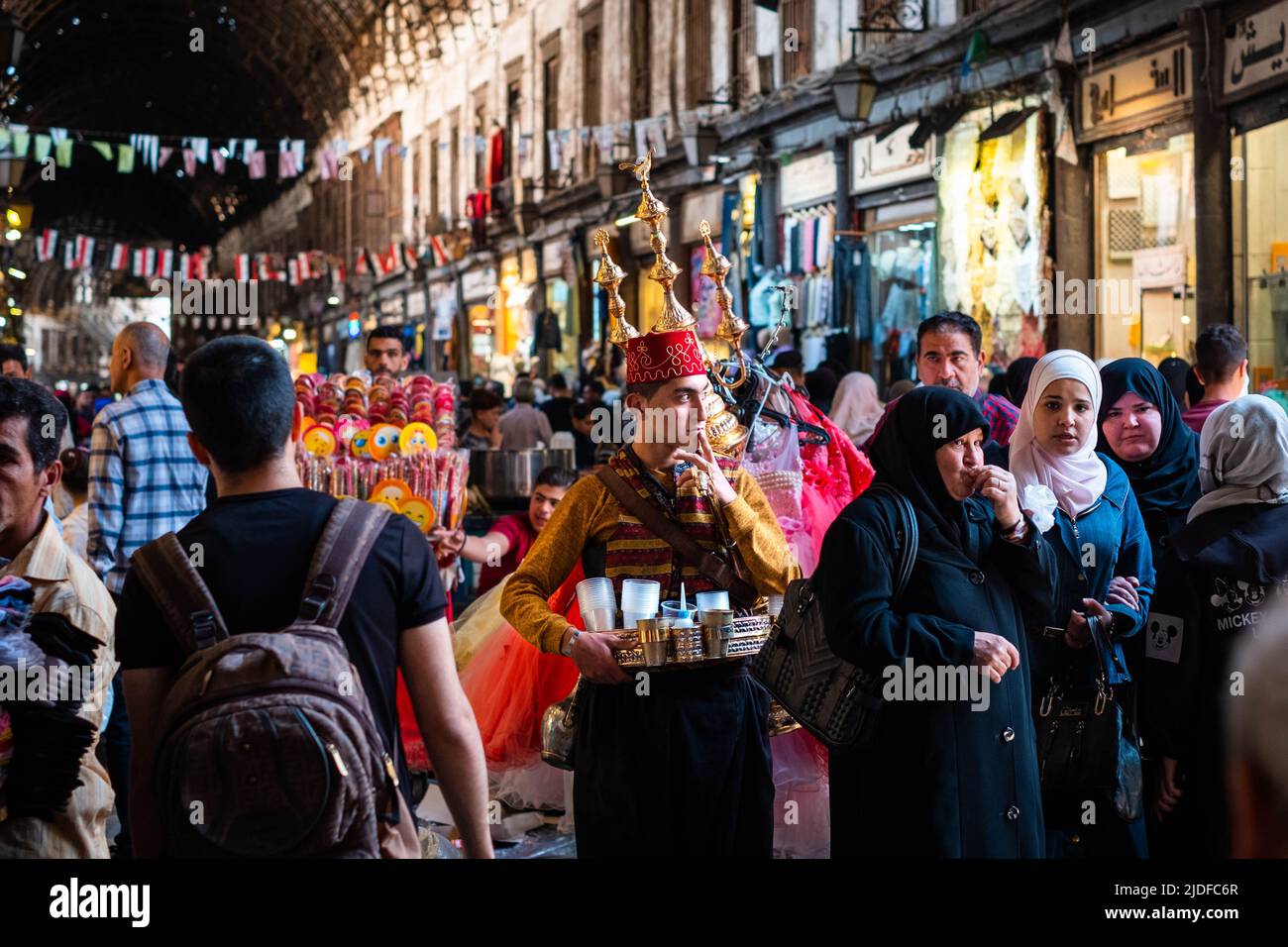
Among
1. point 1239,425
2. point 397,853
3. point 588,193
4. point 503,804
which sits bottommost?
point 503,804

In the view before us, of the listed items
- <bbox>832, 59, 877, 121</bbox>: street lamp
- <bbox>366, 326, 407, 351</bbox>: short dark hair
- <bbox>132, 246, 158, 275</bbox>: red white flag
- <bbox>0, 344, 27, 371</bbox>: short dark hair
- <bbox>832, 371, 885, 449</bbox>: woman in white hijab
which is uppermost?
<bbox>132, 246, 158, 275</bbox>: red white flag

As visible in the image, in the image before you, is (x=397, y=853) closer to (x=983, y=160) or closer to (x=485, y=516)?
(x=485, y=516)

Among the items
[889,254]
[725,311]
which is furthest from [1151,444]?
[889,254]

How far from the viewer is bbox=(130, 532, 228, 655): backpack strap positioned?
8.48 feet

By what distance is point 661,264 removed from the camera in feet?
16.8

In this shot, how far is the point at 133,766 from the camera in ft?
Answer: 8.77

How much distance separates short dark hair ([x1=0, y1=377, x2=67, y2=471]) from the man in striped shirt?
2518 millimetres

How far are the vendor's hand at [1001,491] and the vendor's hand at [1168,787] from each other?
1294 mm

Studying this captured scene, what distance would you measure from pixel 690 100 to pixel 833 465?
1661cm

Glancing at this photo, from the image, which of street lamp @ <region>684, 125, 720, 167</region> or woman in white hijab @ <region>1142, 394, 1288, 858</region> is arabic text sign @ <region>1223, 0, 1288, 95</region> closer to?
woman in white hijab @ <region>1142, 394, 1288, 858</region>

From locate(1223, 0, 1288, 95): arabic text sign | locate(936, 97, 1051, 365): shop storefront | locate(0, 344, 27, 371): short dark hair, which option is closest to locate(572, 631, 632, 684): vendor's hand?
locate(1223, 0, 1288, 95): arabic text sign

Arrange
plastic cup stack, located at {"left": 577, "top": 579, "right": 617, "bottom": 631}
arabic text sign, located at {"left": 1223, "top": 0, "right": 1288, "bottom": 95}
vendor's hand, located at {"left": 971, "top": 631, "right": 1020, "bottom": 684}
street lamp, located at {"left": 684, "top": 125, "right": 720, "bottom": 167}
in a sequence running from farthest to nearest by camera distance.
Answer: street lamp, located at {"left": 684, "top": 125, "right": 720, "bottom": 167}
arabic text sign, located at {"left": 1223, "top": 0, "right": 1288, "bottom": 95}
plastic cup stack, located at {"left": 577, "top": 579, "right": 617, "bottom": 631}
vendor's hand, located at {"left": 971, "top": 631, "right": 1020, "bottom": 684}

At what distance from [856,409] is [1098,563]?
5140 mm

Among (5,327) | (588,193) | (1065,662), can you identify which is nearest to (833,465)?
(1065,662)
